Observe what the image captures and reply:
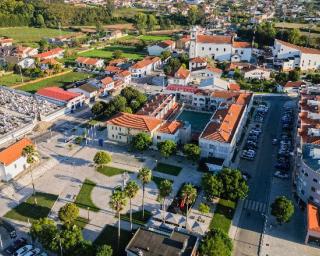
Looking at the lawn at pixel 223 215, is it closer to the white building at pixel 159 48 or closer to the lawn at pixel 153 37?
the white building at pixel 159 48

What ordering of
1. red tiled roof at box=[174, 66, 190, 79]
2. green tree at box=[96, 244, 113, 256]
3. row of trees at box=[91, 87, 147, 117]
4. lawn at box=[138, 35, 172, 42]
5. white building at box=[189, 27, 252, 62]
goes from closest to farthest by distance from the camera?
green tree at box=[96, 244, 113, 256] → row of trees at box=[91, 87, 147, 117] → red tiled roof at box=[174, 66, 190, 79] → white building at box=[189, 27, 252, 62] → lawn at box=[138, 35, 172, 42]

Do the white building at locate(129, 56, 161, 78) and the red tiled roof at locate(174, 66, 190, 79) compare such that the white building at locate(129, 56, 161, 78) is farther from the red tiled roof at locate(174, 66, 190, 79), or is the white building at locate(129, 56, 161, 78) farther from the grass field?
the grass field

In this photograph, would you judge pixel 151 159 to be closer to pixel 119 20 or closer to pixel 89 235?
pixel 89 235

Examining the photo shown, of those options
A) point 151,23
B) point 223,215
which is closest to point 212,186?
point 223,215

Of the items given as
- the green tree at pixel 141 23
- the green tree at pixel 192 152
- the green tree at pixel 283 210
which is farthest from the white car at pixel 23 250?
the green tree at pixel 141 23

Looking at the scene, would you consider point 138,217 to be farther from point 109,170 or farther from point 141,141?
→ point 141,141

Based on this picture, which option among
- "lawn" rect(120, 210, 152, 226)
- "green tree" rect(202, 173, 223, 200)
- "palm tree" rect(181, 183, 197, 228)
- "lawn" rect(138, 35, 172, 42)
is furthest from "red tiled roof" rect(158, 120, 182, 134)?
"lawn" rect(138, 35, 172, 42)
